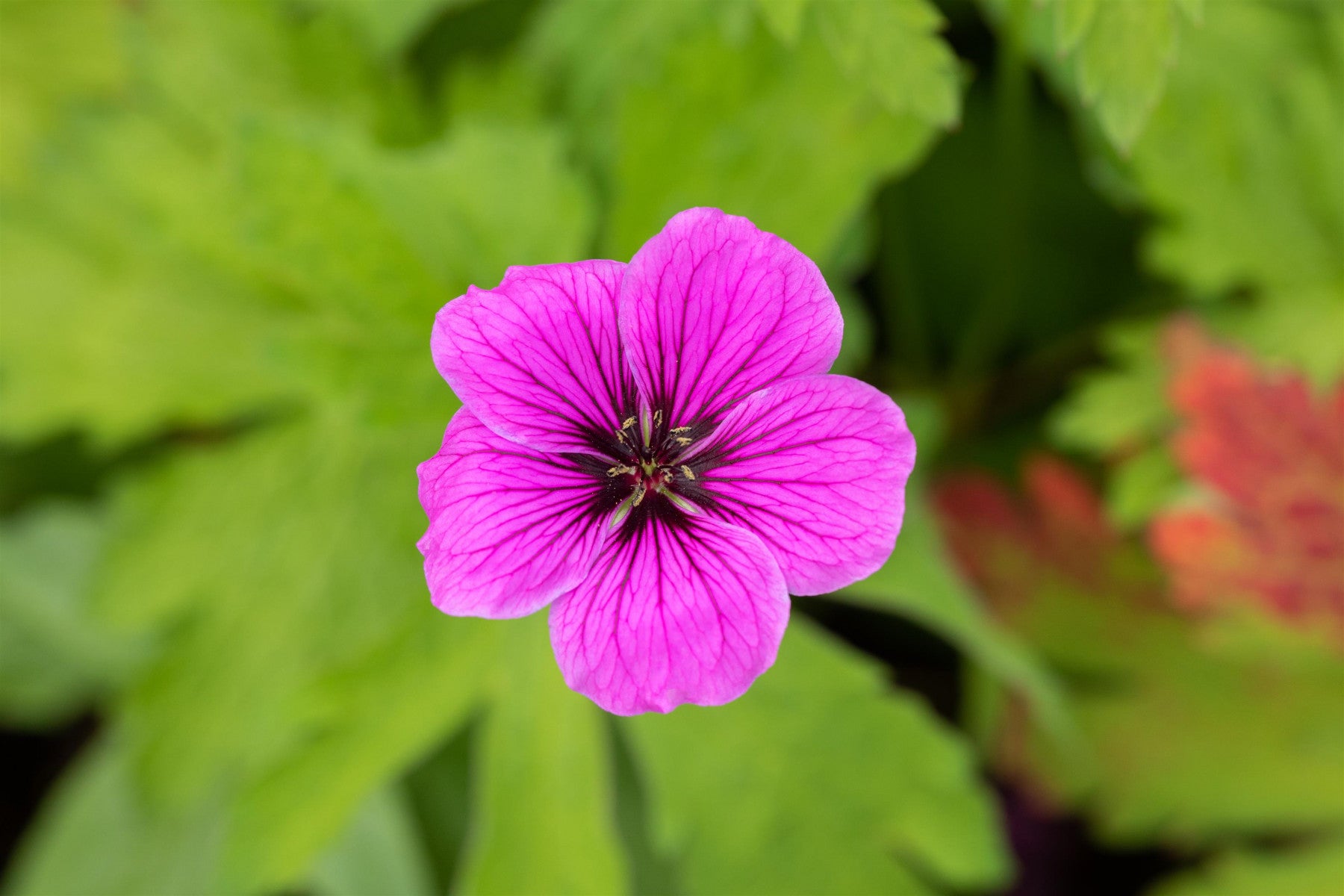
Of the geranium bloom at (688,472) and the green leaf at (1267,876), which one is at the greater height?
the geranium bloom at (688,472)

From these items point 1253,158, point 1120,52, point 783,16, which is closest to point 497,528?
point 783,16

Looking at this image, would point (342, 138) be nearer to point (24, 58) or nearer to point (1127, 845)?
point (24, 58)

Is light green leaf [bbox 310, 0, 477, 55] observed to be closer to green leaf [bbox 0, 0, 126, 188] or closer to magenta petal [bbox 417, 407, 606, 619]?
green leaf [bbox 0, 0, 126, 188]

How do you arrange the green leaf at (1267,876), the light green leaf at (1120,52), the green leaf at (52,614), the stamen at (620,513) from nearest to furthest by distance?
the stamen at (620,513), the light green leaf at (1120,52), the green leaf at (1267,876), the green leaf at (52,614)

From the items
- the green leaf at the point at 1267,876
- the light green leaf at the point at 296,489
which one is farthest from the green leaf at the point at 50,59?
the green leaf at the point at 1267,876

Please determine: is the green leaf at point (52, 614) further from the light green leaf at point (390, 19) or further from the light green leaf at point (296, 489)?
the light green leaf at point (390, 19)

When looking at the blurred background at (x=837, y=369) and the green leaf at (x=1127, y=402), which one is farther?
the green leaf at (x=1127, y=402)

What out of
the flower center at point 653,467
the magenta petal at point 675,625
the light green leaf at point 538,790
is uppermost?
the flower center at point 653,467

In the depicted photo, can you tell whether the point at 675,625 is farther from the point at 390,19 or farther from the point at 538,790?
the point at 390,19
